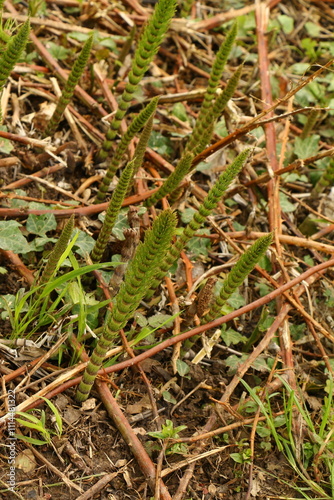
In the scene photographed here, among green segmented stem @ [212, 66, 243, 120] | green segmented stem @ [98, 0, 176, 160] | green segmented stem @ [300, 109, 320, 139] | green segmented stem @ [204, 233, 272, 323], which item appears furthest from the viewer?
green segmented stem @ [300, 109, 320, 139]

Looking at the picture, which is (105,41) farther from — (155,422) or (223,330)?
(155,422)

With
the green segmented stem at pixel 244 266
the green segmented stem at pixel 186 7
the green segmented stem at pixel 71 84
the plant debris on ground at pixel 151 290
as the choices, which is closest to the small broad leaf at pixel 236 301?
the plant debris on ground at pixel 151 290

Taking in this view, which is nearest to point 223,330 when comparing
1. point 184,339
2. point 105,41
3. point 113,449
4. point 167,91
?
point 184,339

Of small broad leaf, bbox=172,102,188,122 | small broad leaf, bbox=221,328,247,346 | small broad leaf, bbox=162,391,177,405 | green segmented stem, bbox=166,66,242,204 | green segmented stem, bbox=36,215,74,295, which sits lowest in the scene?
small broad leaf, bbox=162,391,177,405

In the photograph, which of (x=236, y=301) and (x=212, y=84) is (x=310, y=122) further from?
(x=236, y=301)

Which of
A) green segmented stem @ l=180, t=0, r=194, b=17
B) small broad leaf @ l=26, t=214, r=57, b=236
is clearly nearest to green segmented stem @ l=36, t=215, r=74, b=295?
small broad leaf @ l=26, t=214, r=57, b=236

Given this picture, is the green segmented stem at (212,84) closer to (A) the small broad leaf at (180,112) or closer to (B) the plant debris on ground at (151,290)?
(B) the plant debris on ground at (151,290)

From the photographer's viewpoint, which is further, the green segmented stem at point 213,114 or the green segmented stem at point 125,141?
the green segmented stem at point 213,114

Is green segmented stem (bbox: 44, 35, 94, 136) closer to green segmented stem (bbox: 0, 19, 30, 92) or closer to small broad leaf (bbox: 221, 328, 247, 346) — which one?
green segmented stem (bbox: 0, 19, 30, 92)
